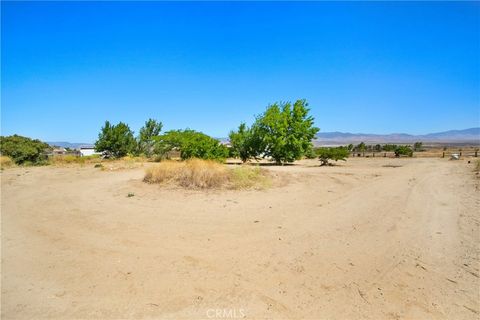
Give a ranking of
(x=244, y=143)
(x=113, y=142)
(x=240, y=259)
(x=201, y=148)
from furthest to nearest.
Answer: (x=113, y=142) → (x=244, y=143) → (x=201, y=148) → (x=240, y=259)

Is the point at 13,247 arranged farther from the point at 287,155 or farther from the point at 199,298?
the point at 287,155

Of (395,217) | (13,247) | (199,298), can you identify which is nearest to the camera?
(199,298)

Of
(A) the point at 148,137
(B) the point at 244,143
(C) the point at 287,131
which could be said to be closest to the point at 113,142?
(A) the point at 148,137

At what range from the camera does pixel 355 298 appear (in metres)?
3.93

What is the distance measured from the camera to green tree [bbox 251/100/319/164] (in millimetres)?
27156

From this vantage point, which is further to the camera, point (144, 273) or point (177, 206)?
point (177, 206)

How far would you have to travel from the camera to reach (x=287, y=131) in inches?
1084

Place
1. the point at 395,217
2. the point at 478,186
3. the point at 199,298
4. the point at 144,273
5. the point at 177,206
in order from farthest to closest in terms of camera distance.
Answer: the point at 478,186
the point at 177,206
the point at 395,217
the point at 144,273
the point at 199,298

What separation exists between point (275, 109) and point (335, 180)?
569 inches

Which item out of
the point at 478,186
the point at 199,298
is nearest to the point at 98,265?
the point at 199,298

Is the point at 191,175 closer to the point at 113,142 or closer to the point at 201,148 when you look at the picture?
the point at 201,148

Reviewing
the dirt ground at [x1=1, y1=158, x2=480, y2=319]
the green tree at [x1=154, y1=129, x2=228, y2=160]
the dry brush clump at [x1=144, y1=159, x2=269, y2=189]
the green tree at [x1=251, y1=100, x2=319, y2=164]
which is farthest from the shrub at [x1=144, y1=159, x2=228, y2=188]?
the green tree at [x1=251, y1=100, x2=319, y2=164]

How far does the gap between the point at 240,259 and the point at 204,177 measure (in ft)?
23.4

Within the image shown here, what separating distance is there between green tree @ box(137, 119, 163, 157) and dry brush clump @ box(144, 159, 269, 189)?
72.0 ft
